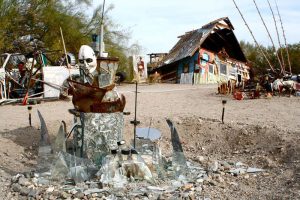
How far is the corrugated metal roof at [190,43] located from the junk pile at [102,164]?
61.8ft

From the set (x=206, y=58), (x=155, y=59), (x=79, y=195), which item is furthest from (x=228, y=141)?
(x=155, y=59)

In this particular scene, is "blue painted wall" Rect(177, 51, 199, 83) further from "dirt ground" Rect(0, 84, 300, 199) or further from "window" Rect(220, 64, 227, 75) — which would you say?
"dirt ground" Rect(0, 84, 300, 199)

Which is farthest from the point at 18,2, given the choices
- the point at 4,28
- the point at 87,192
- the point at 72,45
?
→ the point at 87,192

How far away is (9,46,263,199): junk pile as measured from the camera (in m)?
5.85

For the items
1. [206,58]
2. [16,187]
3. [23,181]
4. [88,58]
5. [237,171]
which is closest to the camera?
[16,187]

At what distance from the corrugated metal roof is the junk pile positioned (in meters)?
18.8

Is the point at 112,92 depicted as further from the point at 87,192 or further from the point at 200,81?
the point at 200,81

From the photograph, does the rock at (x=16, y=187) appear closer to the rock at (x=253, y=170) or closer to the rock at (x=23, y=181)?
the rock at (x=23, y=181)

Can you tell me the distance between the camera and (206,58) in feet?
89.1

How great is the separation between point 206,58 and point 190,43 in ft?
4.78

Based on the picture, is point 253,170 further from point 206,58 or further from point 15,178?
point 206,58

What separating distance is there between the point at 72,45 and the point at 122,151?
18.5 m

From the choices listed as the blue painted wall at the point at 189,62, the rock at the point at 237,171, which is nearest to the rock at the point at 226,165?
the rock at the point at 237,171

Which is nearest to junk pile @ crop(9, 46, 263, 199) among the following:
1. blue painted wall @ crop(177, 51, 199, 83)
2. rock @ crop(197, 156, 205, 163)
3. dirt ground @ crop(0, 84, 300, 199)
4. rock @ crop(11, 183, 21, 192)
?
rock @ crop(11, 183, 21, 192)
